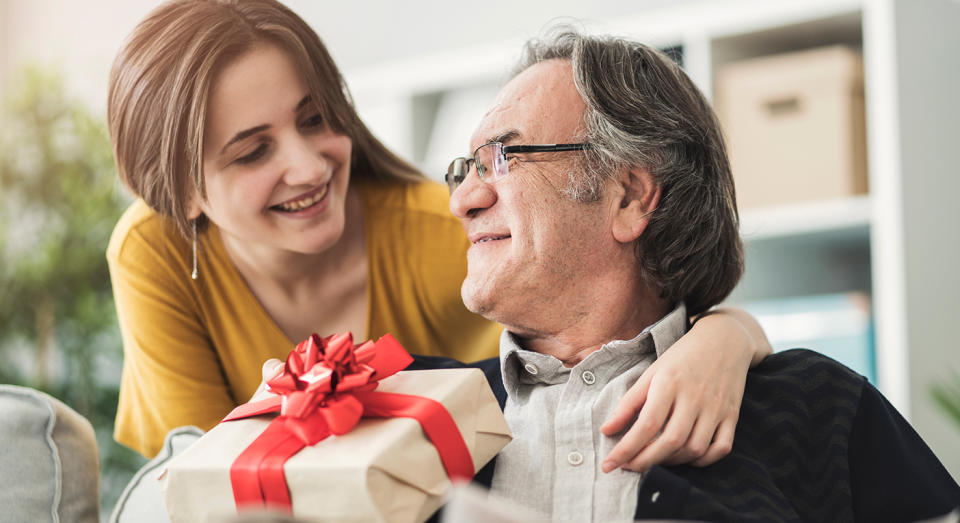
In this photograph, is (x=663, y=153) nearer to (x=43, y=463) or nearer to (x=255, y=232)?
(x=255, y=232)

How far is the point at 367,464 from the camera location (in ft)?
3.14

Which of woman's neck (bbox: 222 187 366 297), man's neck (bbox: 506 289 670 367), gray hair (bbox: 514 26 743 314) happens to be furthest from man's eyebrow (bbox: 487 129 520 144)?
woman's neck (bbox: 222 187 366 297)

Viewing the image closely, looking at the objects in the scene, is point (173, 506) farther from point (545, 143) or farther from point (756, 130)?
point (756, 130)

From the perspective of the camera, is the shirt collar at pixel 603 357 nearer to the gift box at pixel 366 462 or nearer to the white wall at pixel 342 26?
the gift box at pixel 366 462

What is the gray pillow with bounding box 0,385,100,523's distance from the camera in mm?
1256

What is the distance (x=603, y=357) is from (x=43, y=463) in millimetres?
784

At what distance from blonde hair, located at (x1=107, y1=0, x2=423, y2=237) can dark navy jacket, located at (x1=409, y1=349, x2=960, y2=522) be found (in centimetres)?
72

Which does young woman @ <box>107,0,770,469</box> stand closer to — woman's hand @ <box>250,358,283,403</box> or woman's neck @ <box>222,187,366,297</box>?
woman's neck @ <box>222,187,366,297</box>

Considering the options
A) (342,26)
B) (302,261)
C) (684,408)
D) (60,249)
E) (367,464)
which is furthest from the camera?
(342,26)

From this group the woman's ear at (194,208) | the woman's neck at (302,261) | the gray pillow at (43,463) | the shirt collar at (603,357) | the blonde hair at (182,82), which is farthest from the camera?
the woman's neck at (302,261)

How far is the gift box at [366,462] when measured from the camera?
971 millimetres

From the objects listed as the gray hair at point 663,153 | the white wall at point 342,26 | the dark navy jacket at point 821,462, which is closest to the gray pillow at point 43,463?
the dark navy jacket at point 821,462

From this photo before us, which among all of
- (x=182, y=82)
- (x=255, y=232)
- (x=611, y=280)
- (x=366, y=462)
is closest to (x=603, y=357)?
(x=611, y=280)

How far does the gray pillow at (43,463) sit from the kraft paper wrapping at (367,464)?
31 centimetres
